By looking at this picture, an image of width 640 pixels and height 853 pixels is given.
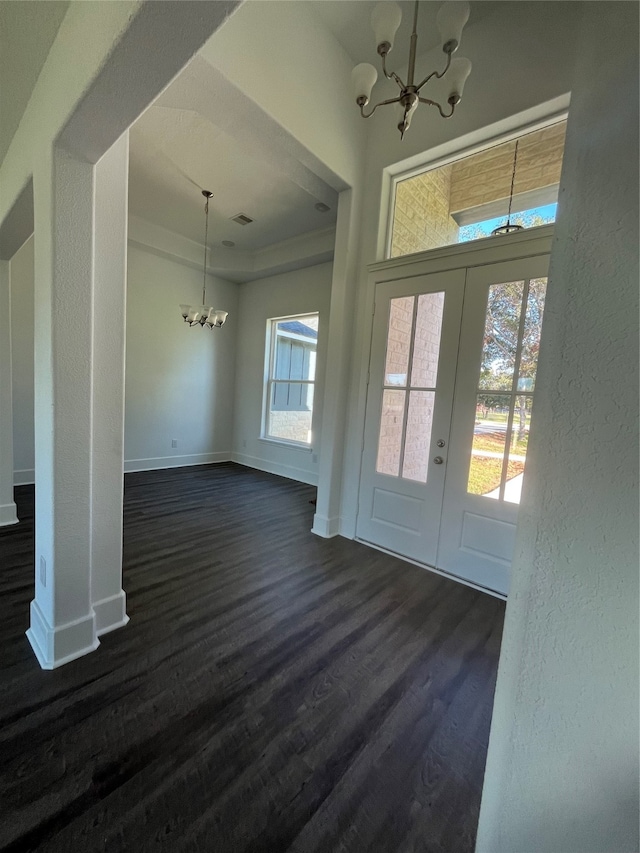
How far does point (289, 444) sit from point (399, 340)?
3001 millimetres

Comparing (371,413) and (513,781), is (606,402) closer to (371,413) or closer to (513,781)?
(513,781)

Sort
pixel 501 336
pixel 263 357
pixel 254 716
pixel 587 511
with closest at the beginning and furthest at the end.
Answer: pixel 587 511
pixel 254 716
pixel 501 336
pixel 263 357

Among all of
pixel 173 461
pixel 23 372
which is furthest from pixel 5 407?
pixel 173 461

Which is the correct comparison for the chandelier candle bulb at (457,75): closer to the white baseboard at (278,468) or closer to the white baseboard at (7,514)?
the white baseboard at (278,468)

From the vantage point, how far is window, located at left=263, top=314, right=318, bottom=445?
17.7 ft

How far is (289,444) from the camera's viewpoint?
5488mm

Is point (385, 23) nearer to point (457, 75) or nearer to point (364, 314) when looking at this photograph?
point (457, 75)

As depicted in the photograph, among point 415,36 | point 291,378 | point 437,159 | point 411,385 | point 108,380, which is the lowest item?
point 108,380

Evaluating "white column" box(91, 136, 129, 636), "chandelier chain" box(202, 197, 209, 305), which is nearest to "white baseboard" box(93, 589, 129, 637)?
"white column" box(91, 136, 129, 636)

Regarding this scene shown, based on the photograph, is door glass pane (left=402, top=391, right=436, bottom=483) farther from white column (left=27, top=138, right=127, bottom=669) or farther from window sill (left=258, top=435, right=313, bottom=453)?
window sill (left=258, top=435, right=313, bottom=453)

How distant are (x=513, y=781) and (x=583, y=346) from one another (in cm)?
74

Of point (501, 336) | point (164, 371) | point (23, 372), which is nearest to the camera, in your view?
point (501, 336)

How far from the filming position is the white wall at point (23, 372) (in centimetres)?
402

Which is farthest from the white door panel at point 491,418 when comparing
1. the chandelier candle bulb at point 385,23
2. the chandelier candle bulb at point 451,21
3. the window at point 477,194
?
the chandelier candle bulb at point 385,23
